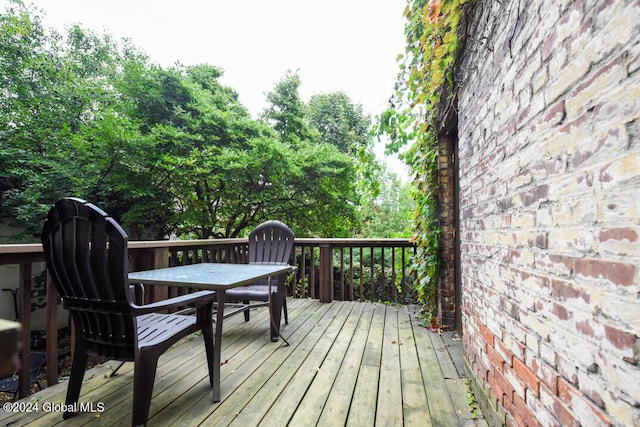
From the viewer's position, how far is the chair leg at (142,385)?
134 cm

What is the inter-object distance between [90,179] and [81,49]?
7040 mm

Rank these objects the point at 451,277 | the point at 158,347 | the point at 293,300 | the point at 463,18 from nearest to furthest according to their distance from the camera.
Result: the point at 158,347
the point at 463,18
the point at 451,277
the point at 293,300

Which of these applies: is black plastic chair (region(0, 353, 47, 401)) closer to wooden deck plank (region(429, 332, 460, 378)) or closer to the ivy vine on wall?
wooden deck plank (region(429, 332, 460, 378))

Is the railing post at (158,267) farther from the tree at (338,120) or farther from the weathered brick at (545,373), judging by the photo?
the tree at (338,120)

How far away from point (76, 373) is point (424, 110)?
3.23 metres

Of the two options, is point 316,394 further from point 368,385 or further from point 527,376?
point 527,376

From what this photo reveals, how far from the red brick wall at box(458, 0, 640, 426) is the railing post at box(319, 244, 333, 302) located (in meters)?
2.58

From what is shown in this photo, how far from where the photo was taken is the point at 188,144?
5887 millimetres

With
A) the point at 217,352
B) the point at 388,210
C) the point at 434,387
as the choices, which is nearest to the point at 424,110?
the point at 434,387

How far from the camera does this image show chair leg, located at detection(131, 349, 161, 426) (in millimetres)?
1341

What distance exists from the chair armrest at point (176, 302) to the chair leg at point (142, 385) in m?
0.20

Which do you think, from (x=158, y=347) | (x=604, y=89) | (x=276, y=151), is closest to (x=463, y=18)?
(x=604, y=89)

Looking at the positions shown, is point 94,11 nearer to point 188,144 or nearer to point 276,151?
point 188,144

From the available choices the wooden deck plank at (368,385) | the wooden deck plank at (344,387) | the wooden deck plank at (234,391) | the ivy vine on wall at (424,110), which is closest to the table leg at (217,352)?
the wooden deck plank at (234,391)
